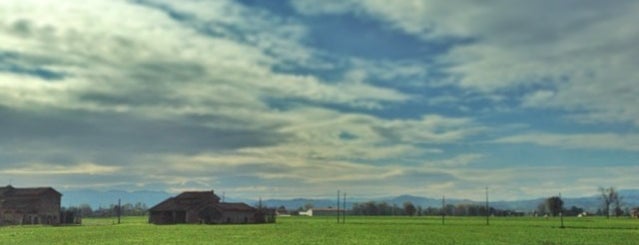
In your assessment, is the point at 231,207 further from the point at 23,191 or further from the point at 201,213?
the point at 23,191

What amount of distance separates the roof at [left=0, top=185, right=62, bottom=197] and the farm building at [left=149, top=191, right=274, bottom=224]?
2089cm

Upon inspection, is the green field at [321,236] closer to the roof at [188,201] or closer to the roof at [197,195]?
the roof at [188,201]

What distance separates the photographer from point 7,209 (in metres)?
115

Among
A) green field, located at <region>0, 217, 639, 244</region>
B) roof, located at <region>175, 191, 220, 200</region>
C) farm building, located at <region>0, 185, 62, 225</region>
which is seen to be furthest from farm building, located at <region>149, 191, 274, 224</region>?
green field, located at <region>0, 217, 639, 244</region>

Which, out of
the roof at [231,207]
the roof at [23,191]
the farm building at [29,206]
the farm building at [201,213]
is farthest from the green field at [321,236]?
the roof at [23,191]

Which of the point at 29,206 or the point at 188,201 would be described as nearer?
the point at 29,206

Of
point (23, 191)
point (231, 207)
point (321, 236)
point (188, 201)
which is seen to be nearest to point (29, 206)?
point (23, 191)

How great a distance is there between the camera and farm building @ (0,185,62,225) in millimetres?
114625

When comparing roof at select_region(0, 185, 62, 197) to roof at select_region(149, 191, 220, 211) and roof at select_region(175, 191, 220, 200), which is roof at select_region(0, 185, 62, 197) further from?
roof at select_region(175, 191, 220, 200)

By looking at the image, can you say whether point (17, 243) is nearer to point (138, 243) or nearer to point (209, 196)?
point (138, 243)

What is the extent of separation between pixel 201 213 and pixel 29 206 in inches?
1229

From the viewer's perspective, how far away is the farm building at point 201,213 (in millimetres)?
120875

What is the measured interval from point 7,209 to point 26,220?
3920 mm

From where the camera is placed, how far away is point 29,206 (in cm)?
11862
